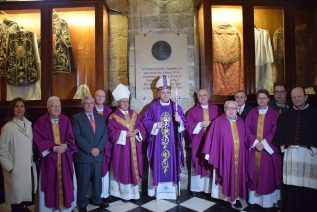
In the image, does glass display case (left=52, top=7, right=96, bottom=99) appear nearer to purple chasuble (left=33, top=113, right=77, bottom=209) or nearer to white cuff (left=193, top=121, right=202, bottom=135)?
purple chasuble (left=33, top=113, right=77, bottom=209)

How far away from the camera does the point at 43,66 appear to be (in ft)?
16.2

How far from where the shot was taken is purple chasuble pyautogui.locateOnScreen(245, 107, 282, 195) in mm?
3975

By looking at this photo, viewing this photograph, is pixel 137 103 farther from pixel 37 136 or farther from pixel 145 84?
pixel 37 136

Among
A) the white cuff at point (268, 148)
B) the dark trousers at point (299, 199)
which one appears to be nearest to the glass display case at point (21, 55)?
the white cuff at point (268, 148)

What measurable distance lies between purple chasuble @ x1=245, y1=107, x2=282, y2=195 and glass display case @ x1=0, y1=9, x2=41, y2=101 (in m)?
3.87

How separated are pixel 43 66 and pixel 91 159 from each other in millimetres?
2116

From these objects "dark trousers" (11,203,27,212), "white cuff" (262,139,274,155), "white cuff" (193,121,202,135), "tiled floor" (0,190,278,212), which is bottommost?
"tiled floor" (0,190,278,212)

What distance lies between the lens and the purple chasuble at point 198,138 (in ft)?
15.0

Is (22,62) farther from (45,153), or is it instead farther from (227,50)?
(227,50)

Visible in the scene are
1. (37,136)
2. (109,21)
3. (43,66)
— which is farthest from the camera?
(109,21)

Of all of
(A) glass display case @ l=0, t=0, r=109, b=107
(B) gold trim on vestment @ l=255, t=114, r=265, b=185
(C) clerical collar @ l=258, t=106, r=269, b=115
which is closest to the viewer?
(B) gold trim on vestment @ l=255, t=114, r=265, b=185

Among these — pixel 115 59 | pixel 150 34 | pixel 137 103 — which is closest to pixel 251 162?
pixel 137 103

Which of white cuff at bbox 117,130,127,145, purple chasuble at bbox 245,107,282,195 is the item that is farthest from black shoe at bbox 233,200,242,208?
white cuff at bbox 117,130,127,145

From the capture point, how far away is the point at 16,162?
11.8 ft
